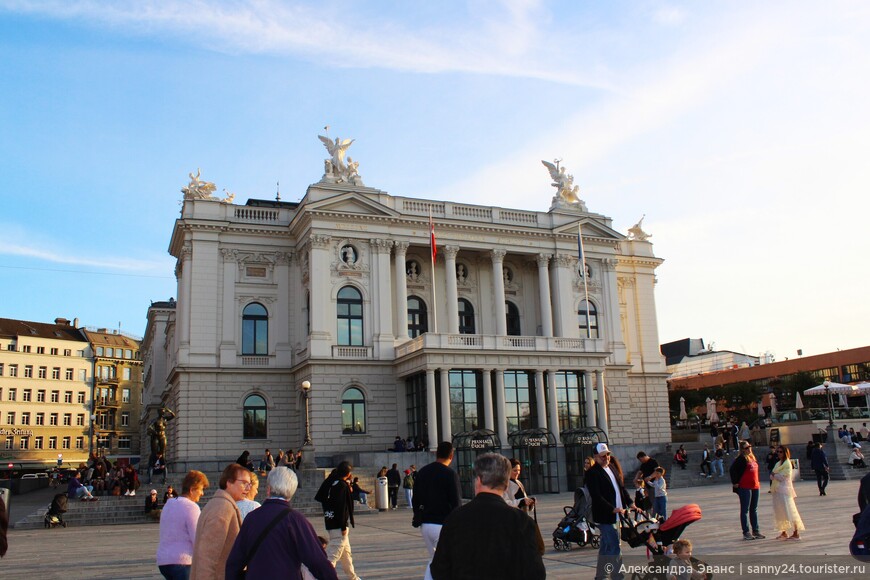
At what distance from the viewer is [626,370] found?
52938 mm

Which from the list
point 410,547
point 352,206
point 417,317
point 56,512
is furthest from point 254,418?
point 410,547

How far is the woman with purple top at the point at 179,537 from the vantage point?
8211 mm

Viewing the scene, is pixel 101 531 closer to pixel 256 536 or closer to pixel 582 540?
pixel 582 540

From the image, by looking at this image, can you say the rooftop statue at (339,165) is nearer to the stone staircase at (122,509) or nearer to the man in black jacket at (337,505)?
the stone staircase at (122,509)

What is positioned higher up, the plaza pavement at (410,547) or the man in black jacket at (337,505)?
the man in black jacket at (337,505)

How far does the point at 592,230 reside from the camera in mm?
52938

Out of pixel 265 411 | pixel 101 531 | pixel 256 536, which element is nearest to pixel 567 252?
pixel 265 411

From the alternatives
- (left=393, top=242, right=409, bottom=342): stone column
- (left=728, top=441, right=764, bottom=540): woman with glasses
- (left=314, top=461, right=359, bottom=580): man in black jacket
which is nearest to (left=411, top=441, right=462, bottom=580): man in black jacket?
(left=314, top=461, right=359, bottom=580): man in black jacket

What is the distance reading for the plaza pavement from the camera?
13.4m

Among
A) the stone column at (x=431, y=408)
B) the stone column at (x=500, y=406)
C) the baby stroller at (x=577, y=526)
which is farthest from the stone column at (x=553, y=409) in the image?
the baby stroller at (x=577, y=526)

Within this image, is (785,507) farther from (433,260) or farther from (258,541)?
(433,260)

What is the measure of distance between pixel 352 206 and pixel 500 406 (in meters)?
14.0

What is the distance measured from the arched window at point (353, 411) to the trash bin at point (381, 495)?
11707 millimetres

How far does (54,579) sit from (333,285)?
1236 inches
